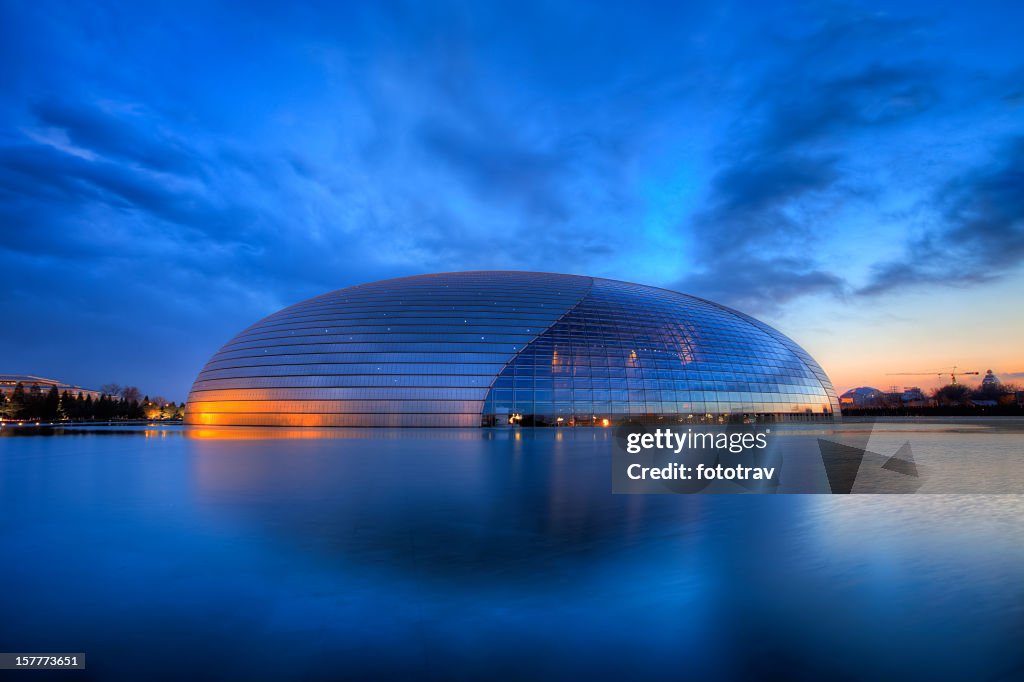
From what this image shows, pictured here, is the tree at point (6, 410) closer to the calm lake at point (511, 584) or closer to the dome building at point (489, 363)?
the dome building at point (489, 363)

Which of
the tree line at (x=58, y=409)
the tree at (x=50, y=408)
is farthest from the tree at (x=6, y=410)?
the tree at (x=50, y=408)

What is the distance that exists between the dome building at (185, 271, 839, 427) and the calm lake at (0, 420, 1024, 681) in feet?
108

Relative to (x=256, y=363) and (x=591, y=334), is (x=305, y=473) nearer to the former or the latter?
(x=591, y=334)

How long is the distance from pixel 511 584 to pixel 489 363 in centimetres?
3999

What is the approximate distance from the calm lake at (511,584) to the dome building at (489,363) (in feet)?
108

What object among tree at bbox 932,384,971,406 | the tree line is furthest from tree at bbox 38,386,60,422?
tree at bbox 932,384,971,406

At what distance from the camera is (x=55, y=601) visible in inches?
227

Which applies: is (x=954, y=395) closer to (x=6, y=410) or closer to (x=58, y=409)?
(x=58, y=409)

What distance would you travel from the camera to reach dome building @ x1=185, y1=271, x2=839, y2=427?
151 feet

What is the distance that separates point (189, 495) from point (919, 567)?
13.2 m

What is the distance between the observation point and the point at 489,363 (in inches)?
1825

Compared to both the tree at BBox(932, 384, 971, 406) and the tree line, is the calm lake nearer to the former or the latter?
the tree line

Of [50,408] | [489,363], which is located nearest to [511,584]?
[489,363]

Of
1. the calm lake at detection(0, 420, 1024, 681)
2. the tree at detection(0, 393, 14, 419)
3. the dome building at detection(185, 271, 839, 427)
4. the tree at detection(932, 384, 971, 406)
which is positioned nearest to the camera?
the calm lake at detection(0, 420, 1024, 681)
